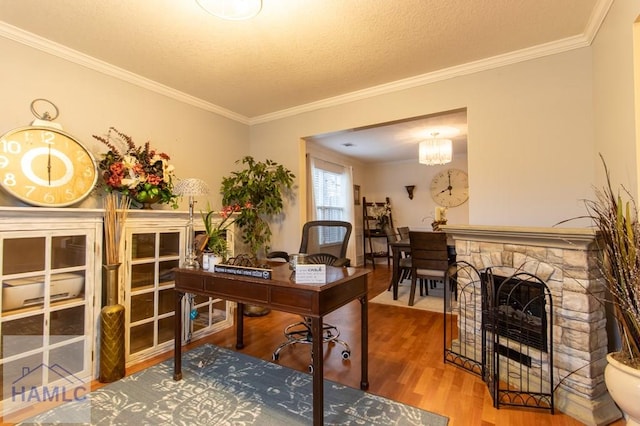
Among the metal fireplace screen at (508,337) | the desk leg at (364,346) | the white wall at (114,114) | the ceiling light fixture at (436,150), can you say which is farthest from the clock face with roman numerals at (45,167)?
the ceiling light fixture at (436,150)

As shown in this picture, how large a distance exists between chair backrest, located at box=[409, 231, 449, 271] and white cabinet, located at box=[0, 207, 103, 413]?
311 centimetres

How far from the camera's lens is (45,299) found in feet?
6.20

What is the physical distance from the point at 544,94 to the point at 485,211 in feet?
3.30

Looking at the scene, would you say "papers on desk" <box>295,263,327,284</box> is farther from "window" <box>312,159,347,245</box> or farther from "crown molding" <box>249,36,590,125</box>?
"window" <box>312,159,347,245</box>

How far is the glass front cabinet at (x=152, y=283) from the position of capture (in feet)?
7.52

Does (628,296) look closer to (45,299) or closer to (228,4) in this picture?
(228,4)

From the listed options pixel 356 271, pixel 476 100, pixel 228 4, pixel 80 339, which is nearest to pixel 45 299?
pixel 80 339

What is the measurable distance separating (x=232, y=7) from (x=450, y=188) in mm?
5434

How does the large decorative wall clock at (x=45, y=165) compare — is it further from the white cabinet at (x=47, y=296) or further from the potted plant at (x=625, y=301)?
the potted plant at (x=625, y=301)

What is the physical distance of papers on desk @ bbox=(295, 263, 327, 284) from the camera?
5.25ft

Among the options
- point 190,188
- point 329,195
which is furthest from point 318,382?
point 329,195

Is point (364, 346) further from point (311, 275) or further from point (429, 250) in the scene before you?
point (429, 250)

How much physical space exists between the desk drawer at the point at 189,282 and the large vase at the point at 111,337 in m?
0.49

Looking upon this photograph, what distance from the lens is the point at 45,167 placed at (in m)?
2.12
